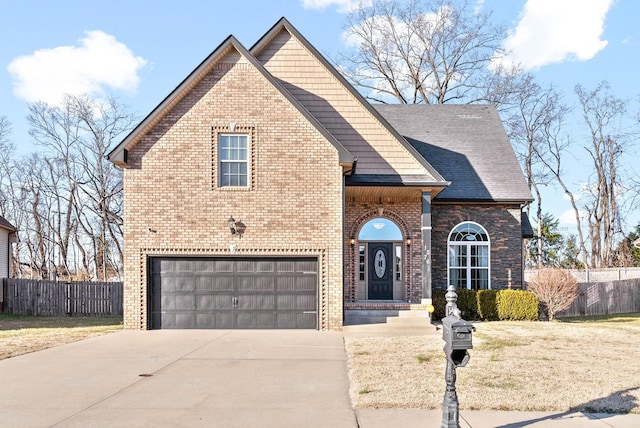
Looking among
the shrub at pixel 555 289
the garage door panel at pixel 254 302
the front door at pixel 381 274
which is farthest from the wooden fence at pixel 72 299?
the shrub at pixel 555 289

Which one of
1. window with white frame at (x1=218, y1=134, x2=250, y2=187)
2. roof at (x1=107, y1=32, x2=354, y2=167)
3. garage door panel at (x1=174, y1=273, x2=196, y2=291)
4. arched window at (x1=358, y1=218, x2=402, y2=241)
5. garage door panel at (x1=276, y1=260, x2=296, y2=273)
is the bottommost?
garage door panel at (x1=174, y1=273, x2=196, y2=291)

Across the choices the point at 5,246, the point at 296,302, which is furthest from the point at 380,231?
the point at 5,246

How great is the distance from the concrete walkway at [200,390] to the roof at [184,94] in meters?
4.85

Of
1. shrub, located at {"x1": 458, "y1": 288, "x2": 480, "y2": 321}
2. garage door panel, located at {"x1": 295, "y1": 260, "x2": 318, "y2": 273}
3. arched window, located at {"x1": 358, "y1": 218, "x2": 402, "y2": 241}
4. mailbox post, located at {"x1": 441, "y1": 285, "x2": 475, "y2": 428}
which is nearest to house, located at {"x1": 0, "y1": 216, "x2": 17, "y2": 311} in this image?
garage door panel, located at {"x1": 295, "y1": 260, "x2": 318, "y2": 273}

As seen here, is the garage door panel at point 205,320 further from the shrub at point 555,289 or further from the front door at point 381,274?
the shrub at point 555,289

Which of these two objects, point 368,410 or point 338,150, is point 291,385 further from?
point 338,150

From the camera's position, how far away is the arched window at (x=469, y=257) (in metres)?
18.8

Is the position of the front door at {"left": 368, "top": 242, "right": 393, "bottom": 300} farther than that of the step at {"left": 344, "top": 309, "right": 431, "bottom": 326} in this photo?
Yes

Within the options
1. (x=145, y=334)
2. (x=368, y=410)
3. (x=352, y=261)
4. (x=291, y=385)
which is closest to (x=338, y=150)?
(x=352, y=261)

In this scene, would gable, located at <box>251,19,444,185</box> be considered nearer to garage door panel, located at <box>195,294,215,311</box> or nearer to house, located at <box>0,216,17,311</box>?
garage door panel, located at <box>195,294,215,311</box>

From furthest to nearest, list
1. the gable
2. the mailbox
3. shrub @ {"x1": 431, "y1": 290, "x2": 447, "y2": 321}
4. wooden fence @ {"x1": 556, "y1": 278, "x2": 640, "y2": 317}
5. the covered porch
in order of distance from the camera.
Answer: wooden fence @ {"x1": 556, "y1": 278, "x2": 640, "y2": 317} → shrub @ {"x1": 431, "y1": 290, "x2": 447, "y2": 321} → the covered porch → the gable → the mailbox

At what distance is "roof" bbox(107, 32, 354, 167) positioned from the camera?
47.0 ft

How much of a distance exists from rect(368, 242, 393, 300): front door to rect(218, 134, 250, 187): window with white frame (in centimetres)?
506

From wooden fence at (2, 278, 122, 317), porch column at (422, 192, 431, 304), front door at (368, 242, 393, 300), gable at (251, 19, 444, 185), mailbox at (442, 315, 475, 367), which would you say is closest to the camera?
mailbox at (442, 315, 475, 367)
